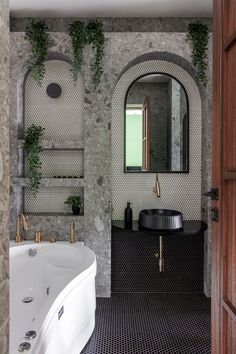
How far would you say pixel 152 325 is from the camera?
243 centimetres

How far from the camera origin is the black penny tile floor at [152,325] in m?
2.15

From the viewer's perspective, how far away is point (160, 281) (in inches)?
119

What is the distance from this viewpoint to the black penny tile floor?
7.04 feet

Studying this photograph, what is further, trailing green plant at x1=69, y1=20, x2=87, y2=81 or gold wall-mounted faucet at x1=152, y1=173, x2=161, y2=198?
gold wall-mounted faucet at x1=152, y1=173, x2=161, y2=198

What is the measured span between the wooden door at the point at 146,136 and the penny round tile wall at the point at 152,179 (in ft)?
0.41

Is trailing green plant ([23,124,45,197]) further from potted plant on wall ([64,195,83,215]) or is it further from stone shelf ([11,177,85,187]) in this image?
potted plant on wall ([64,195,83,215])

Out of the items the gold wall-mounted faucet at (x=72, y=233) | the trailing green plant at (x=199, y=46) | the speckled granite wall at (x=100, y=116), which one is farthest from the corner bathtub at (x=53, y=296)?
the trailing green plant at (x=199, y=46)

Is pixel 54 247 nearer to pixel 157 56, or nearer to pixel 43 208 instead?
pixel 43 208

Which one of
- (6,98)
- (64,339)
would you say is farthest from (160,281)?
(6,98)

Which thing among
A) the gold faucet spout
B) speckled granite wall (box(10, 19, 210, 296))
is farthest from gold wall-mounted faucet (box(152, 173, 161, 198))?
speckled granite wall (box(10, 19, 210, 296))

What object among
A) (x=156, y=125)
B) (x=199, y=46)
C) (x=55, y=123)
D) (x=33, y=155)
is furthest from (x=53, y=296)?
(x=199, y=46)

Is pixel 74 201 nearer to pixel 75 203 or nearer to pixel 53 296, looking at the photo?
pixel 75 203

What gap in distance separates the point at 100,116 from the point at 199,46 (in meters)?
1.20

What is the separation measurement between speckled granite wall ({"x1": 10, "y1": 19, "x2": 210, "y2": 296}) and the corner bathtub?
12.5 inches
